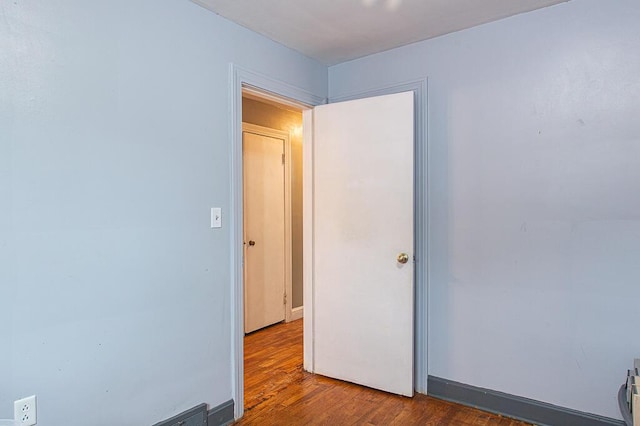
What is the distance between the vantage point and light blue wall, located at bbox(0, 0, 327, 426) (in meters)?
1.53

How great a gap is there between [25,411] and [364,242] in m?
Result: 1.98

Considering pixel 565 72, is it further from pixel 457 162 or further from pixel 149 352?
pixel 149 352

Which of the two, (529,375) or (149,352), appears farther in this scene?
(529,375)

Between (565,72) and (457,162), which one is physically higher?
(565,72)

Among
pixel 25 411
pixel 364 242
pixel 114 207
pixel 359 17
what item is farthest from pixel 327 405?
pixel 359 17

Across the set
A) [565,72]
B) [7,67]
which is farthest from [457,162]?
[7,67]

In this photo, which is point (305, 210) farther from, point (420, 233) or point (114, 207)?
point (114, 207)

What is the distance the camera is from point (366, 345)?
277 centimetres

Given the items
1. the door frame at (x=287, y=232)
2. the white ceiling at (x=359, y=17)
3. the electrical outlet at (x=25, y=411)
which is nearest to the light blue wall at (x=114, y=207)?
the electrical outlet at (x=25, y=411)

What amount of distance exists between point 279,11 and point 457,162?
141cm

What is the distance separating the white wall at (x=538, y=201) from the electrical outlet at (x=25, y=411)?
2.18m

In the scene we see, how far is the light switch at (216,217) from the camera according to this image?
223 cm

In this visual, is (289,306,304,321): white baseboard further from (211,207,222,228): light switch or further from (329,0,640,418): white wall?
(211,207,222,228): light switch

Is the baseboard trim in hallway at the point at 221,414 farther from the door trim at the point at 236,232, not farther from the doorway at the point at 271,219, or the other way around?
the doorway at the point at 271,219
